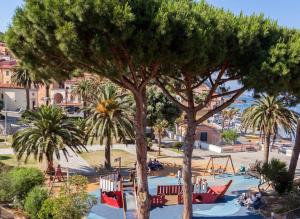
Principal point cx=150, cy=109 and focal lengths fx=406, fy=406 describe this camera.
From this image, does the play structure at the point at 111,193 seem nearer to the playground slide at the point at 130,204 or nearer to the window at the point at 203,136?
the playground slide at the point at 130,204

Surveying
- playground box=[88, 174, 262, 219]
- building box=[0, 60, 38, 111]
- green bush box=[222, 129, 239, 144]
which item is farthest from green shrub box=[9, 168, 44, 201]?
building box=[0, 60, 38, 111]

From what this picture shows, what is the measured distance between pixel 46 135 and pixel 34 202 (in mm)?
9150

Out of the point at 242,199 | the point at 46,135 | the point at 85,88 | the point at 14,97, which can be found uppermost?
the point at 85,88

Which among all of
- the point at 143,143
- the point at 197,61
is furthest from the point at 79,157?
the point at 197,61

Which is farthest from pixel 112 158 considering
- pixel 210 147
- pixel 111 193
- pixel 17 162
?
pixel 210 147

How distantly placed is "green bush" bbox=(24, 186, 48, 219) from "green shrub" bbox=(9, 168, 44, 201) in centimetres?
170

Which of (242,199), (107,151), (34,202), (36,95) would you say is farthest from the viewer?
(36,95)

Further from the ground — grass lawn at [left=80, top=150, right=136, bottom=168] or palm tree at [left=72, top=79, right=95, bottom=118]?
palm tree at [left=72, top=79, right=95, bottom=118]

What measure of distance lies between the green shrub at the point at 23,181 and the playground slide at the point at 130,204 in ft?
17.4

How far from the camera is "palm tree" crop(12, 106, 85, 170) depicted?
27.6 meters

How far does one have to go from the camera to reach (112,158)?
38656 millimetres

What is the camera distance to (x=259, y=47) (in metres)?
17.5

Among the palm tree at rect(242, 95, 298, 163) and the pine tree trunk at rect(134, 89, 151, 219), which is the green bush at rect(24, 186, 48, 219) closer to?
the pine tree trunk at rect(134, 89, 151, 219)

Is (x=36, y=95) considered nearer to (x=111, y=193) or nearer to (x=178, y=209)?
(x=111, y=193)
